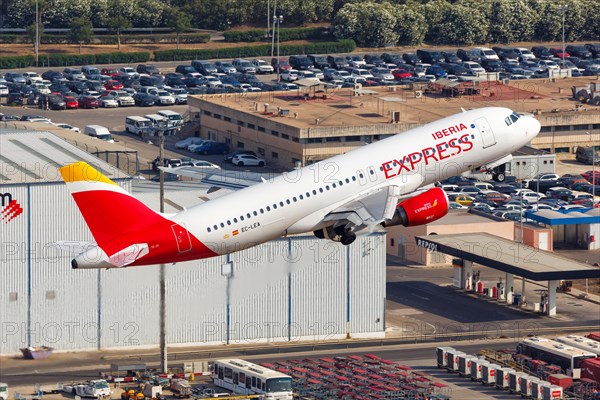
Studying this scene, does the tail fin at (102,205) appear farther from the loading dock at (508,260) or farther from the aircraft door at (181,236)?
the loading dock at (508,260)

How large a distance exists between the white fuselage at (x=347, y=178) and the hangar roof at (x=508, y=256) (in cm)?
5702

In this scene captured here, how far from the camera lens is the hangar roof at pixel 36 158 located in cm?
15238

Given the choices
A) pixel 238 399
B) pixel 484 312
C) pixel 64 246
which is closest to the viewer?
pixel 64 246

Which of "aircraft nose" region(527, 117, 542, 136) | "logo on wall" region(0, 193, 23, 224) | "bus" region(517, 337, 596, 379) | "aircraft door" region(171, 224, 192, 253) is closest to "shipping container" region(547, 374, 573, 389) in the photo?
"bus" region(517, 337, 596, 379)

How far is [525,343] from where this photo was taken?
16025 cm

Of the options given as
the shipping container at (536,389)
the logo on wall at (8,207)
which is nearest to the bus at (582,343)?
the shipping container at (536,389)

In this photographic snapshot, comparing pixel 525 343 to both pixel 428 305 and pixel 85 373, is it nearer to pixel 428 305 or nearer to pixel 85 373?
pixel 428 305

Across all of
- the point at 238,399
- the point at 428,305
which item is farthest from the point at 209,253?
the point at 428,305

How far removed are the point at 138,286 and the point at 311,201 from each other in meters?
46.6

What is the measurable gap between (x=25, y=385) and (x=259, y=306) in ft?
83.7

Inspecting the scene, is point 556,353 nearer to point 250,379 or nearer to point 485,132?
point 250,379

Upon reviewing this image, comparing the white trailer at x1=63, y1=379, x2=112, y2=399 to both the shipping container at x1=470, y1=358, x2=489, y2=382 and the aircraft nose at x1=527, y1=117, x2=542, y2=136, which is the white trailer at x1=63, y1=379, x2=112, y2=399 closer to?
the shipping container at x1=470, y1=358, x2=489, y2=382

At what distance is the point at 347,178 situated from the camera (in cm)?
11188

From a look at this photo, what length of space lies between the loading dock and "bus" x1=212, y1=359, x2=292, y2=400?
40.0 metres
